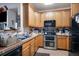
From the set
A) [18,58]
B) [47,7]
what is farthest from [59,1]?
[18,58]

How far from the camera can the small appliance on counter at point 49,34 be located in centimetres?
188

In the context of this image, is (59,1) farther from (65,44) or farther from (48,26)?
(65,44)

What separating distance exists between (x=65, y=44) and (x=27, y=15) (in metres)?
0.66

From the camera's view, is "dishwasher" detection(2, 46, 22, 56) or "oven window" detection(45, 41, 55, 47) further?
"oven window" detection(45, 41, 55, 47)

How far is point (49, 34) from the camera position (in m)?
1.91

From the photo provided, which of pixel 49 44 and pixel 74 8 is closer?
pixel 74 8

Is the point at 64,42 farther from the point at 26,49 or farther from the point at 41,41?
the point at 26,49

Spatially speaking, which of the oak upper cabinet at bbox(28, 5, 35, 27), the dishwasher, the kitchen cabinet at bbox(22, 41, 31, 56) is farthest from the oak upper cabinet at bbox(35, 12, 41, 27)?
the dishwasher

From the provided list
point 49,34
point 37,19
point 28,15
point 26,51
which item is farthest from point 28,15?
point 26,51

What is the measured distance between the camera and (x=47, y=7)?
6.20 ft

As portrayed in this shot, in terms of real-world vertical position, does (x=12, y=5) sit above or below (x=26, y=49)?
above

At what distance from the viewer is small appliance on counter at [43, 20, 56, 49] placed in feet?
6.18

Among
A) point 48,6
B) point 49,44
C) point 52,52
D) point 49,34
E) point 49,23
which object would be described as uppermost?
point 48,6

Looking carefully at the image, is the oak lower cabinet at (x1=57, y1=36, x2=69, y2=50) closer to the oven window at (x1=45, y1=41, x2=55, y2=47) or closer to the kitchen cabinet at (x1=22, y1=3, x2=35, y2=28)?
the oven window at (x1=45, y1=41, x2=55, y2=47)
